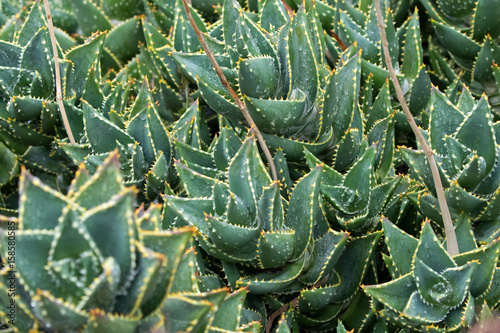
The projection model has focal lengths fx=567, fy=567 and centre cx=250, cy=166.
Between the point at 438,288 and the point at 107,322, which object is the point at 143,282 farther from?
the point at 438,288

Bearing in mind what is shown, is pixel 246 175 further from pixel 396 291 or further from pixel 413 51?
pixel 413 51

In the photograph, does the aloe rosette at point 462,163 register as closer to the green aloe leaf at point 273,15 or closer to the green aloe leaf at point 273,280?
the green aloe leaf at point 273,280

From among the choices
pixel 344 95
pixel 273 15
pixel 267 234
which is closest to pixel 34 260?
pixel 267 234

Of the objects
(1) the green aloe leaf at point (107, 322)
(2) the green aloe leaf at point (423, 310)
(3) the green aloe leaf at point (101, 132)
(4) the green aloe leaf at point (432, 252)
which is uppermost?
(1) the green aloe leaf at point (107, 322)

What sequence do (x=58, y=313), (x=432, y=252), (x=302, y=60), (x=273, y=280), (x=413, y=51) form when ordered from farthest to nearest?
(x=413, y=51) → (x=302, y=60) → (x=273, y=280) → (x=432, y=252) → (x=58, y=313)

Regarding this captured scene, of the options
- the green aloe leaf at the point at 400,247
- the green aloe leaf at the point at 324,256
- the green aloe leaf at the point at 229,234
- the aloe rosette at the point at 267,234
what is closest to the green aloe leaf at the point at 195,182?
the aloe rosette at the point at 267,234

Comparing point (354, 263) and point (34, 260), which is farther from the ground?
point (34, 260)

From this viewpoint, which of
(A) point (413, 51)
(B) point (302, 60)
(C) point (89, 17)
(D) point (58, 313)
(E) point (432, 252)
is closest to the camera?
(D) point (58, 313)

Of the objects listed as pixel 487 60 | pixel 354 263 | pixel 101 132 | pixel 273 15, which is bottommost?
pixel 354 263

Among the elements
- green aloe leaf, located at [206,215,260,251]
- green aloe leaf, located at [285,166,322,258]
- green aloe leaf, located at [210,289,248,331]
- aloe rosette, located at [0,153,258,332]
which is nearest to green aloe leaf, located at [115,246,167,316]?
aloe rosette, located at [0,153,258,332]

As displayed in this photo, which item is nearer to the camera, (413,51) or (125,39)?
(413,51)
